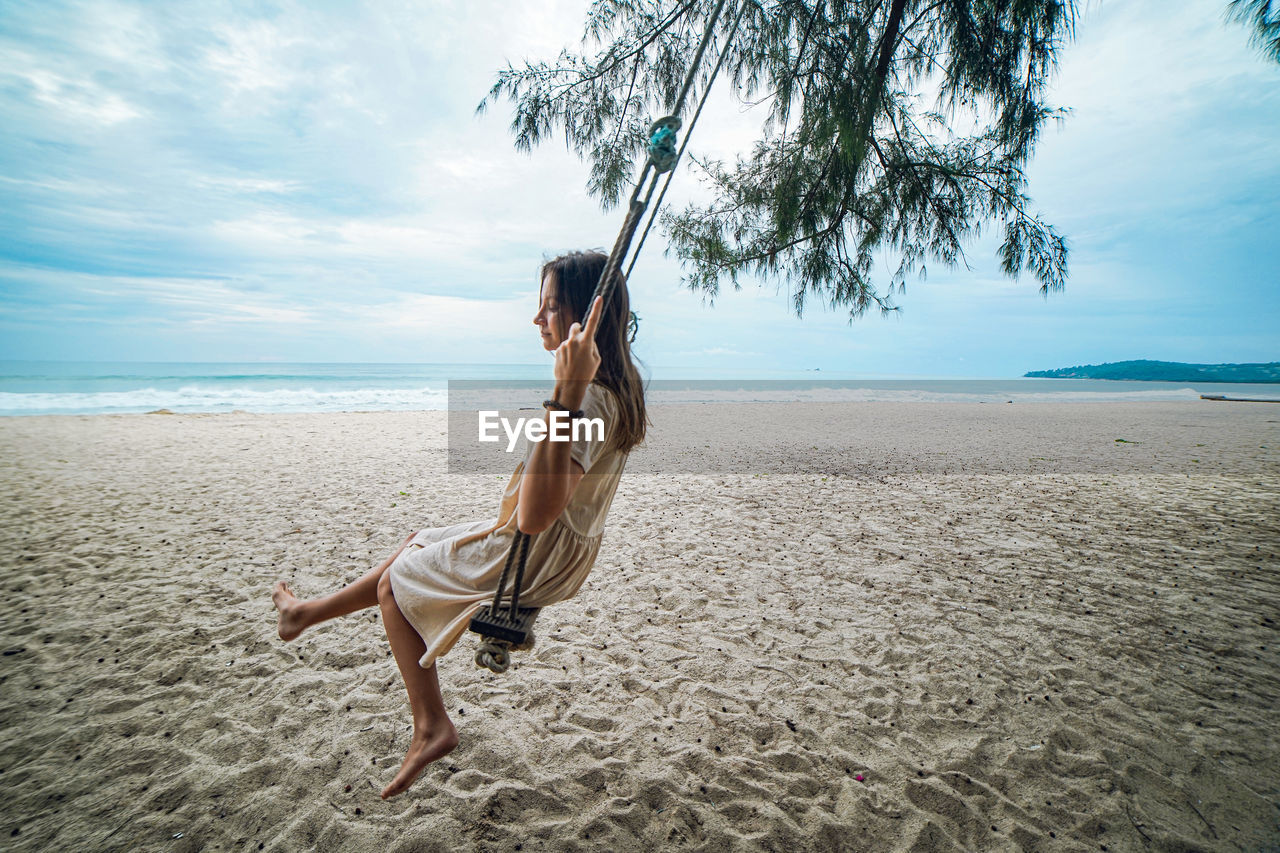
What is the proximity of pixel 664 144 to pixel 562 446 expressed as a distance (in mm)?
937

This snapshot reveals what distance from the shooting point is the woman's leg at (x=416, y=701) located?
5.64 feet

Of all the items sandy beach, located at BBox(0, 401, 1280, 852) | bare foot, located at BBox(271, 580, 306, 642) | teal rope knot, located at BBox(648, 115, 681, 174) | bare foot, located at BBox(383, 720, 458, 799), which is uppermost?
teal rope knot, located at BBox(648, 115, 681, 174)

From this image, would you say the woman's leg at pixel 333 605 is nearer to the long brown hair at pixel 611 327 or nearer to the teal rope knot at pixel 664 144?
the long brown hair at pixel 611 327

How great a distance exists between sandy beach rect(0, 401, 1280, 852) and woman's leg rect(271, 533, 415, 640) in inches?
25.2

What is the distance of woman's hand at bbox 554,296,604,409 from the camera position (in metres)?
1.37

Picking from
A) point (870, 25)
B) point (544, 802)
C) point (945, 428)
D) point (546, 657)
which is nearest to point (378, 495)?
point (546, 657)

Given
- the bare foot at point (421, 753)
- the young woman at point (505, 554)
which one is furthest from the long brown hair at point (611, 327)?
the bare foot at point (421, 753)

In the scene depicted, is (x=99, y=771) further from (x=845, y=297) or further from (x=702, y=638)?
(x=845, y=297)

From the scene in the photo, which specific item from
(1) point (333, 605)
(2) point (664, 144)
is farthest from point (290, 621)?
(2) point (664, 144)

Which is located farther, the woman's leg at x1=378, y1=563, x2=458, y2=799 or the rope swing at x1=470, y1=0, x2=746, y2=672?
the woman's leg at x1=378, y1=563, x2=458, y2=799

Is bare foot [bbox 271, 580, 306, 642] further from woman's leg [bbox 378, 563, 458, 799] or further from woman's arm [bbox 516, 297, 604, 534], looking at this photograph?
woman's arm [bbox 516, 297, 604, 534]

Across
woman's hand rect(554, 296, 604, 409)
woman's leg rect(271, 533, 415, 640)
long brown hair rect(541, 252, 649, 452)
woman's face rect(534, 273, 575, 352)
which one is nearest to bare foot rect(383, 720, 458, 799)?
woman's leg rect(271, 533, 415, 640)

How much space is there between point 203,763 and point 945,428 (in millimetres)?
14793

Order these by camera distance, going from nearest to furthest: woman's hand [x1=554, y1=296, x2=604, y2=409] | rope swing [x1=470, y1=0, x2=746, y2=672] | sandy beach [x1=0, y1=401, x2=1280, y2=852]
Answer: woman's hand [x1=554, y1=296, x2=604, y2=409] < rope swing [x1=470, y1=0, x2=746, y2=672] < sandy beach [x1=0, y1=401, x2=1280, y2=852]
